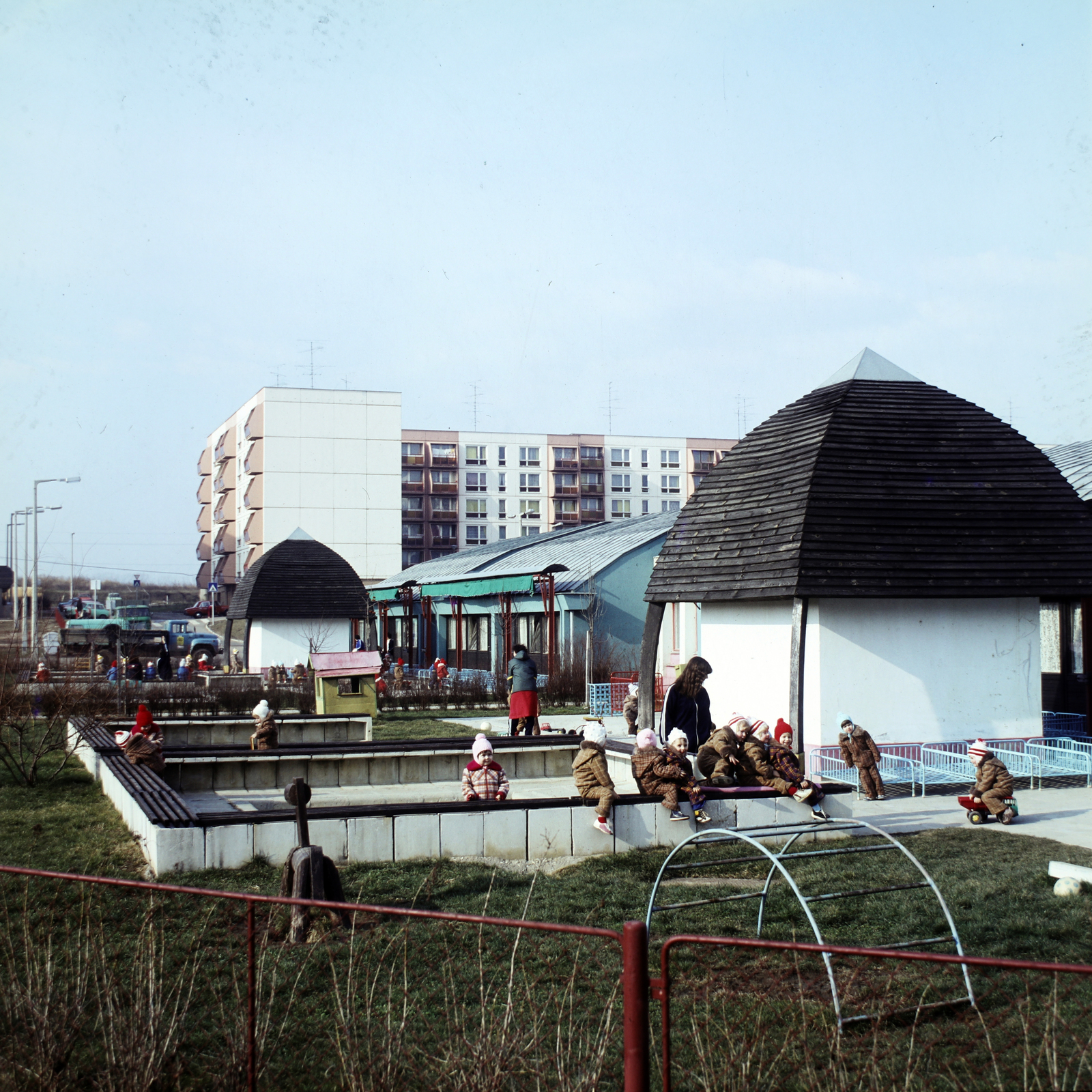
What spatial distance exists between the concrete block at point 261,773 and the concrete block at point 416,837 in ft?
21.9

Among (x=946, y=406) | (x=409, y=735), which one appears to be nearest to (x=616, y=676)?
(x=409, y=735)

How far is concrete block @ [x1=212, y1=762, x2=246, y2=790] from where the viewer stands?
53.5ft

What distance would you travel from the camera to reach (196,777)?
53.1ft

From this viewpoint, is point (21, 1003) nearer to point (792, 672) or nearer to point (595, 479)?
point (792, 672)

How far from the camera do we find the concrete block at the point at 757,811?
11594 millimetres

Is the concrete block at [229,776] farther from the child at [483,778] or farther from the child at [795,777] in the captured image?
the child at [795,777]

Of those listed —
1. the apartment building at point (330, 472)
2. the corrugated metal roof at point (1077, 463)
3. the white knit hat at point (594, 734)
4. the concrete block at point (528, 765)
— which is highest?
the apartment building at point (330, 472)

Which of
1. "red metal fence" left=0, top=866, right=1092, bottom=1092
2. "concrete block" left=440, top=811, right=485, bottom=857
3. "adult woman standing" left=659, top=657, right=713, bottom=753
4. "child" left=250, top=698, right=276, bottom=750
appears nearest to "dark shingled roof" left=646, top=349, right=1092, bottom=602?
"adult woman standing" left=659, top=657, right=713, bottom=753

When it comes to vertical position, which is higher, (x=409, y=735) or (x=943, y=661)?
(x=943, y=661)

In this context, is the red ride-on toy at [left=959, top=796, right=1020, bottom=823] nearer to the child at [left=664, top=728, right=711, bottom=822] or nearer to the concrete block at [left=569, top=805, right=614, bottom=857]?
the child at [left=664, top=728, right=711, bottom=822]

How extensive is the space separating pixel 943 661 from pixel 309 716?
480 inches

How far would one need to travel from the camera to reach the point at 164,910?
792 centimetres

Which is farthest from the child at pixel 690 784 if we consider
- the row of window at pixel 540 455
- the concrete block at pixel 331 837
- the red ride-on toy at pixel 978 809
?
the row of window at pixel 540 455

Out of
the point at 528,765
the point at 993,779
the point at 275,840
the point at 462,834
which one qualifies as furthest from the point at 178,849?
the point at 528,765
